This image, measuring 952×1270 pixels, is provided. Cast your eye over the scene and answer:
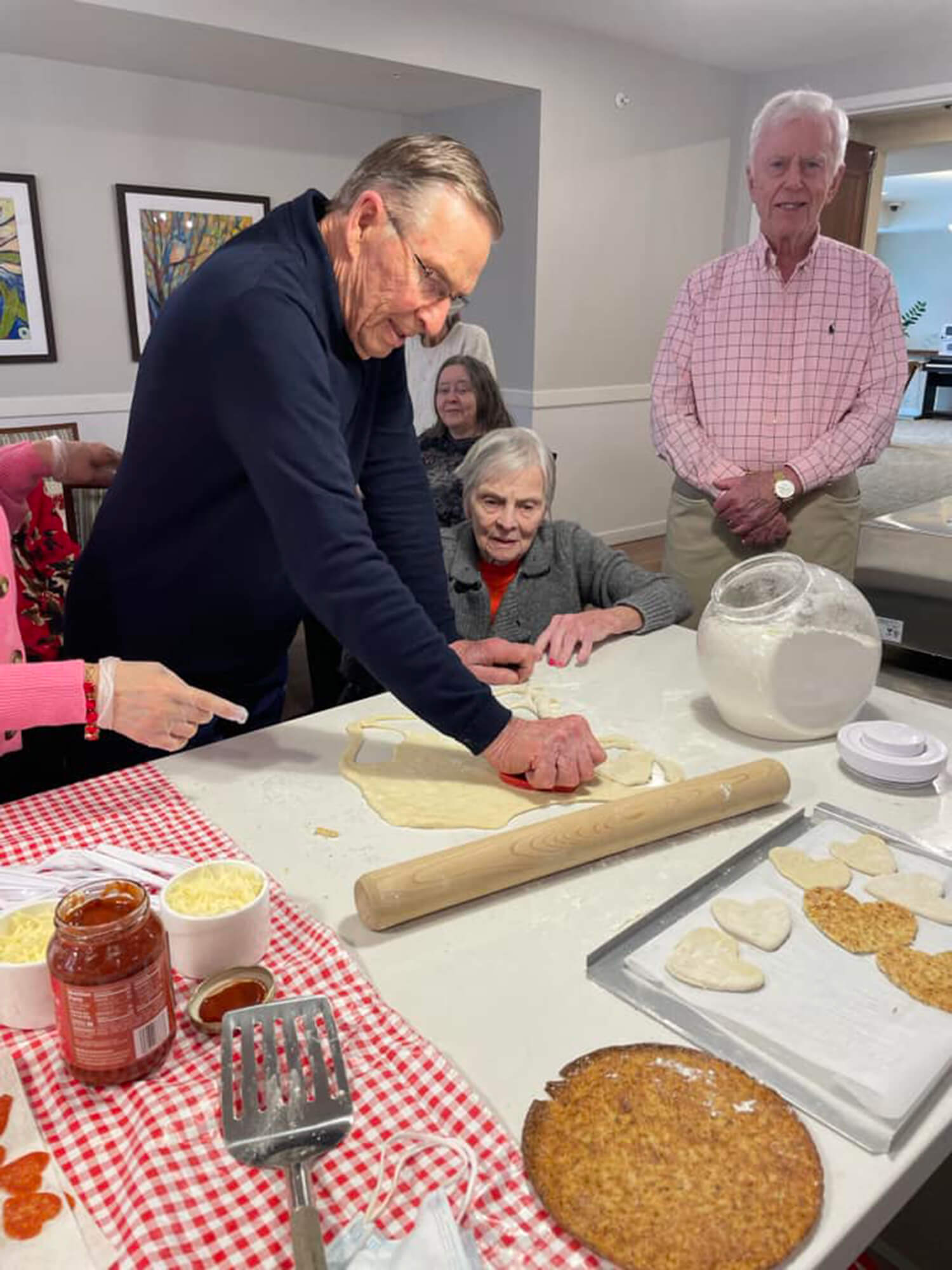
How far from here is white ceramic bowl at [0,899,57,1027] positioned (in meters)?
0.73

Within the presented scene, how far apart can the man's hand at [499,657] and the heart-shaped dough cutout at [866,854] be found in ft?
2.10

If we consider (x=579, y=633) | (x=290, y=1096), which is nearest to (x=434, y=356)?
(x=579, y=633)

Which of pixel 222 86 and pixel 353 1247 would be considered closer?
pixel 353 1247

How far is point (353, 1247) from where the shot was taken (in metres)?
0.57

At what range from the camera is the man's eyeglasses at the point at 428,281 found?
1126mm

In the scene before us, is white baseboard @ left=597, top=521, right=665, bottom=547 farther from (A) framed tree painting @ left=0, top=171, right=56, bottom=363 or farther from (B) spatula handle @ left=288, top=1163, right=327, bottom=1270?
(B) spatula handle @ left=288, top=1163, right=327, bottom=1270

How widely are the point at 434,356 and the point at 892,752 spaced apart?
3088 millimetres

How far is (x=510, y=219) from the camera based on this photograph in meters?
4.76

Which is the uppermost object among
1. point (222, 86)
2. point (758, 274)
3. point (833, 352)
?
point (222, 86)

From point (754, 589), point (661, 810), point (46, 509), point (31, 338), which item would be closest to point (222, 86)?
point (31, 338)

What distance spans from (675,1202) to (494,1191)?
116 millimetres

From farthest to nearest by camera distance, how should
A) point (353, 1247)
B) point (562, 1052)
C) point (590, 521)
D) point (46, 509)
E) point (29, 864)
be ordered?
point (590, 521), point (46, 509), point (29, 864), point (562, 1052), point (353, 1247)

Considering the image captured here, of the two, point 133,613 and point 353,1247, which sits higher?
point 133,613

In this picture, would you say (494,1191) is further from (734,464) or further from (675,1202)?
(734,464)
